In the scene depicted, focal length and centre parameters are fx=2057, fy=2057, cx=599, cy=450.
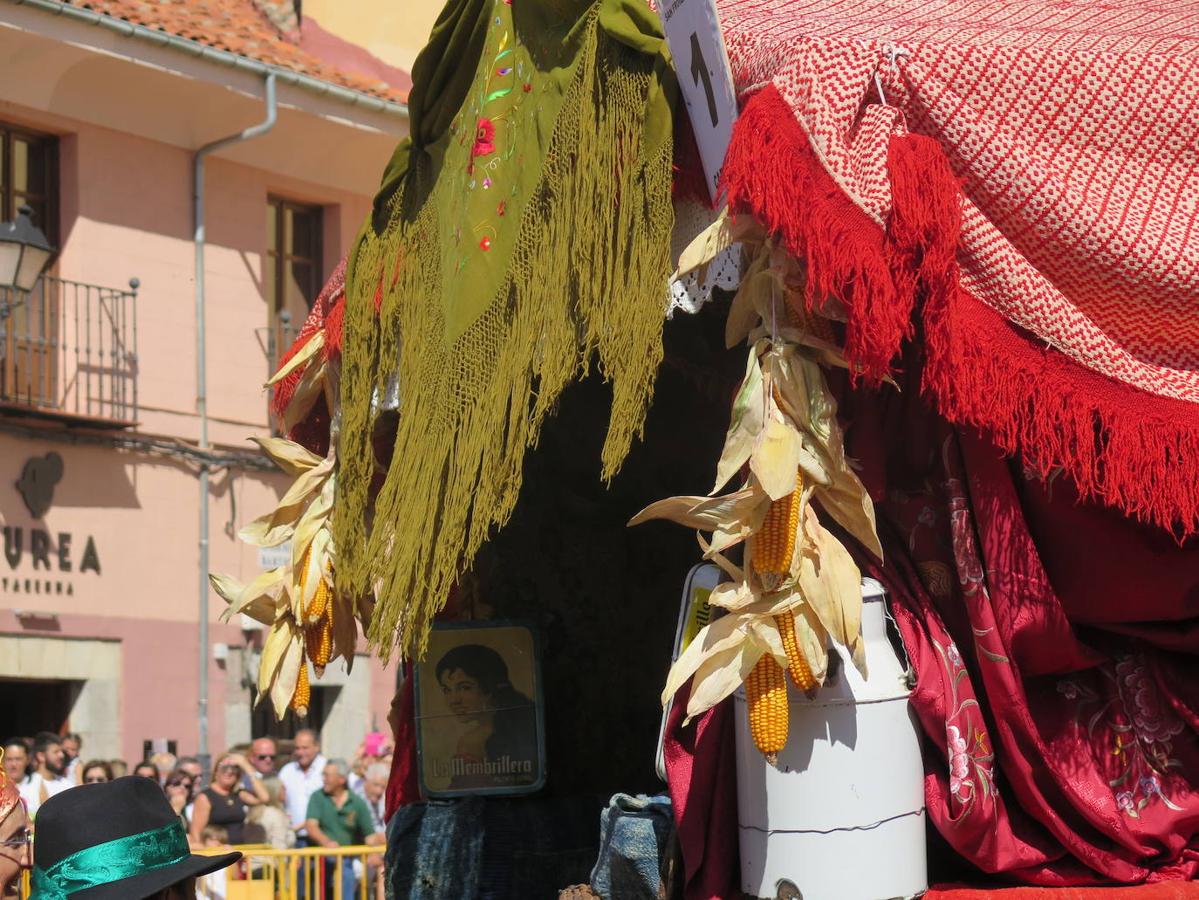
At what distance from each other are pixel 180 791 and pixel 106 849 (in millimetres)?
7707

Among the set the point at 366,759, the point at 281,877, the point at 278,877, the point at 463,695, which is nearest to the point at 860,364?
the point at 463,695

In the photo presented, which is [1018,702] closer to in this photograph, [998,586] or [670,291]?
[998,586]

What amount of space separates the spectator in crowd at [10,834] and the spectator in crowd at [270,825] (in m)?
2.57

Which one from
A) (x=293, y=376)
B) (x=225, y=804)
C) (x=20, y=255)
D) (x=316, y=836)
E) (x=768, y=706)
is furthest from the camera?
(x=316, y=836)

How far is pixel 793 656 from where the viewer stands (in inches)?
141

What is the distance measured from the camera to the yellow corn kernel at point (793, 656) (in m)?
3.57

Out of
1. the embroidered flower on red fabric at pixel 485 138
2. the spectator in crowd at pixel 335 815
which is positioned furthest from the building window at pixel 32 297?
the embroidered flower on red fabric at pixel 485 138

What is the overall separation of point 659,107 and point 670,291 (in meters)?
0.36

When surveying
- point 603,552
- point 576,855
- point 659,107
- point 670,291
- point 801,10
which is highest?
point 801,10

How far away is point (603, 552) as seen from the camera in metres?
5.44

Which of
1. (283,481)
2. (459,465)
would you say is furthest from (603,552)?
(283,481)

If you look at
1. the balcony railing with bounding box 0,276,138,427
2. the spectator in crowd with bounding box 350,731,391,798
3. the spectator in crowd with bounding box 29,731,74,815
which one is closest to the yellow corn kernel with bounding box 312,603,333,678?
the spectator in crowd with bounding box 29,731,74,815

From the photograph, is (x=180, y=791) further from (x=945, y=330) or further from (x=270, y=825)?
(x=945, y=330)

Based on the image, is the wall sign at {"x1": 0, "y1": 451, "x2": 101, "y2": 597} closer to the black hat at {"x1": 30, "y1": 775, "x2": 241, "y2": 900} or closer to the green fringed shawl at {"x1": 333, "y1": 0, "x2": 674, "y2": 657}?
the green fringed shawl at {"x1": 333, "y1": 0, "x2": 674, "y2": 657}
